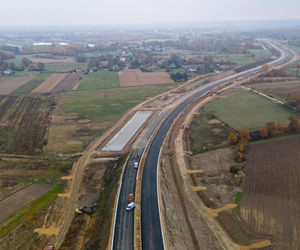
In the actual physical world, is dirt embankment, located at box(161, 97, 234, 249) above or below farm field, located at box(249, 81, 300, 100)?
below

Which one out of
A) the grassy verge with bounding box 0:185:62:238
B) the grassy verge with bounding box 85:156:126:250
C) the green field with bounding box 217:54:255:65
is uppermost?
the green field with bounding box 217:54:255:65

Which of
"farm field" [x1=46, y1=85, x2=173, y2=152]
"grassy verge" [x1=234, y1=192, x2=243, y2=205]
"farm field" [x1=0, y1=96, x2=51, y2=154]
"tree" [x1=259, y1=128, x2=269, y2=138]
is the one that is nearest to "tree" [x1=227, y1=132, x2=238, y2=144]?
"tree" [x1=259, y1=128, x2=269, y2=138]

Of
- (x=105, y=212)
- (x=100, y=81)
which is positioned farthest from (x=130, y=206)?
(x=100, y=81)

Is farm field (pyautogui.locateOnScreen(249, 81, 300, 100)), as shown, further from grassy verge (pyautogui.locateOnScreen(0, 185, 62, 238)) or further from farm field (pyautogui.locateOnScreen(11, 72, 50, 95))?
farm field (pyautogui.locateOnScreen(11, 72, 50, 95))

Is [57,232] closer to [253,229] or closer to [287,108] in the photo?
[253,229]

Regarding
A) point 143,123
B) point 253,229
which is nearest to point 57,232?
point 253,229

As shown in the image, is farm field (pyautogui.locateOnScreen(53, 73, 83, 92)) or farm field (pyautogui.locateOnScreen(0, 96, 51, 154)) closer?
farm field (pyautogui.locateOnScreen(0, 96, 51, 154))

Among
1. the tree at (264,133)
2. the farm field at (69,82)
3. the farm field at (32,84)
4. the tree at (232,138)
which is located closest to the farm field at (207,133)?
the tree at (232,138)
